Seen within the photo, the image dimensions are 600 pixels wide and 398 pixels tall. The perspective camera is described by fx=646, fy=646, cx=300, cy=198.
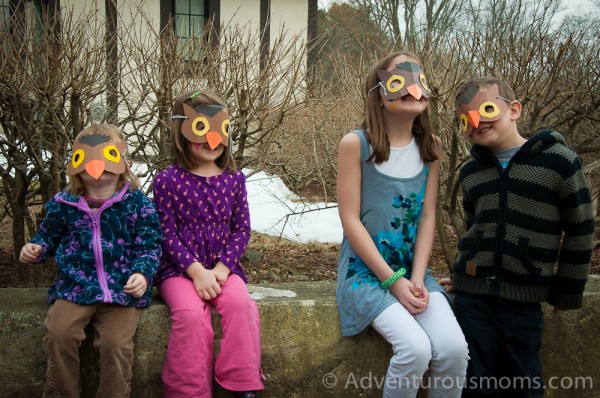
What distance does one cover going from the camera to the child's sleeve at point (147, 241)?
2430 mm

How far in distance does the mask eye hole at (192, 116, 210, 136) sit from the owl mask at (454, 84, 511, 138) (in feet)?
3.46

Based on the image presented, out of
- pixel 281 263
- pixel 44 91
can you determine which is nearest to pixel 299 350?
pixel 44 91

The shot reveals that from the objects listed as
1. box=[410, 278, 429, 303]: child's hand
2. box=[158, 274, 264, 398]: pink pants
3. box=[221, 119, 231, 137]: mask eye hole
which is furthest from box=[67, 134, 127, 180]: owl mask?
box=[410, 278, 429, 303]: child's hand

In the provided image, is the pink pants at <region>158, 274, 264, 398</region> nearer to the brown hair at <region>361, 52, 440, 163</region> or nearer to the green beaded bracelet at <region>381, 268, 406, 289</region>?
the green beaded bracelet at <region>381, 268, 406, 289</region>

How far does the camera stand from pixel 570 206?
7.86ft

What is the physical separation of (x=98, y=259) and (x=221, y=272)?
0.47 m

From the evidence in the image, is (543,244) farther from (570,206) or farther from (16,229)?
(16,229)

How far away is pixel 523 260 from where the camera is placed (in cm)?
244

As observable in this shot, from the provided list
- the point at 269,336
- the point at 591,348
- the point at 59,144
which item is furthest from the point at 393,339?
the point at 59,144

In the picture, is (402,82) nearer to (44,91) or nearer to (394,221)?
(394,221)

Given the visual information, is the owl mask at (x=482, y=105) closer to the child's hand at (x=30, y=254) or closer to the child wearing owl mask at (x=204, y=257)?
the child wearing owl mask at (x=204, y=257)

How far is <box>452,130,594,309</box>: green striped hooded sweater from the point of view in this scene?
2.40 m

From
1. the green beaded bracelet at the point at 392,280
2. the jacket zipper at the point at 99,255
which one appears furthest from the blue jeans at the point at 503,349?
the jacket zipper at the point at 99,255

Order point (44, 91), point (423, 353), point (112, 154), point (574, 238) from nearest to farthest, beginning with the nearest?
point (423, 353), point (574, 238), point (112, 154), point (44, 91)
